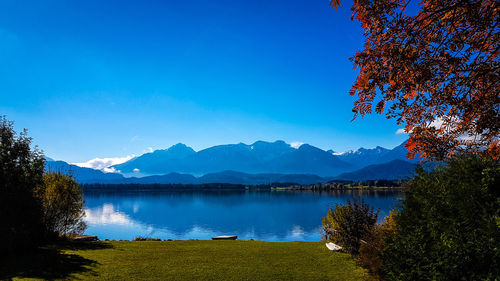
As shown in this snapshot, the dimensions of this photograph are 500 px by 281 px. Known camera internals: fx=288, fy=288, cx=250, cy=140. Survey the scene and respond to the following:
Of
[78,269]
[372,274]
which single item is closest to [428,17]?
[372,274]

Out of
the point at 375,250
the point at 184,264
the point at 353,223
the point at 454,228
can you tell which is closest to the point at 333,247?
the point at 353,223

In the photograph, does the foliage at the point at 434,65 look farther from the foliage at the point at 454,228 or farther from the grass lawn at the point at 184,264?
the grass lawn at the point at 184,264

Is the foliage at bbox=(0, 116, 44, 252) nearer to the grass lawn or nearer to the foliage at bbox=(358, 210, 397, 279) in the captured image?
the grass lawn

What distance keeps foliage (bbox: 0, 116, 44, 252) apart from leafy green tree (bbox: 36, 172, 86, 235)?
2353 millimetres

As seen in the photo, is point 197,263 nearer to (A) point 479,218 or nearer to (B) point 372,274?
(B) point 372,274

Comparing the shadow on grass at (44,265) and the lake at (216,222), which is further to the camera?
the lake at (216,222)

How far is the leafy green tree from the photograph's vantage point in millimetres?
19453

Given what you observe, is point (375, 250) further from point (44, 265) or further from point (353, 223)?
point (44, 265)

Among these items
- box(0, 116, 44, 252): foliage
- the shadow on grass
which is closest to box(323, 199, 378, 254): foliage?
the shadow on grass

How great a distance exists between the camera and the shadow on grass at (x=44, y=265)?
10.4 meters

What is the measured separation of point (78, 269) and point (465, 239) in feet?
41.7

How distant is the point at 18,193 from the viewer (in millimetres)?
14680

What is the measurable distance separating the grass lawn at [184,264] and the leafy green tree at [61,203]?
3.83 metres

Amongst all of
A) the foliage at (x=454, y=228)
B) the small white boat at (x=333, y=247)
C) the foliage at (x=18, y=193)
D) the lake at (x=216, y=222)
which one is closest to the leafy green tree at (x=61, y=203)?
the foliage at (x=18, y=193)
